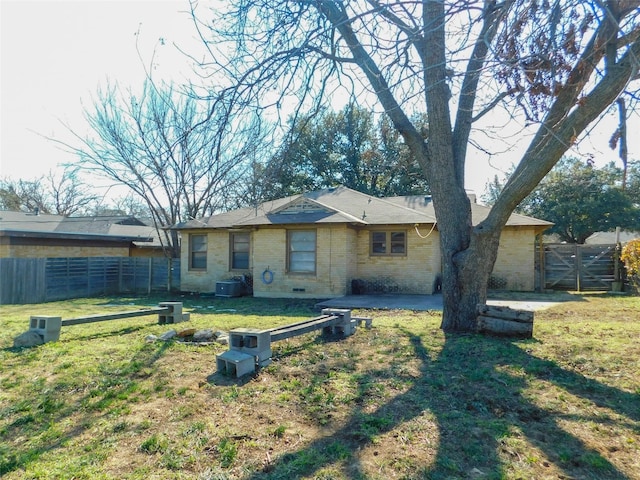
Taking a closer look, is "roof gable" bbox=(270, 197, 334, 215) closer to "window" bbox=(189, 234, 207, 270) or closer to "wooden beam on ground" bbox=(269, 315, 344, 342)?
"window" bbox=(189, 234, 207, 270)

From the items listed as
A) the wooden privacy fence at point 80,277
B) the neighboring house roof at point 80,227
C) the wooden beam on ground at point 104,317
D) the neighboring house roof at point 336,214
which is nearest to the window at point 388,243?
the neighboring house roof at point 336,214

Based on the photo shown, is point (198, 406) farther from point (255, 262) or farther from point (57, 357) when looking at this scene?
point (255, 262)

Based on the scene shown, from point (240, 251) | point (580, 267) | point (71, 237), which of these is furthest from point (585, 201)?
point (71, 237)

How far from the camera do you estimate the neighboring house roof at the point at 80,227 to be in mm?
19016

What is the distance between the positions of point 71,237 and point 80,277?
2.18 m

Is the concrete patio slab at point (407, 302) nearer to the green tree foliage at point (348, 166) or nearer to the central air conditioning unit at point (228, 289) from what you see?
the central air conditioning unit at point (228, 289)

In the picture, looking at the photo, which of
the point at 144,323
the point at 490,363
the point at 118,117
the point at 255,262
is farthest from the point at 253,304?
the point at 118,117

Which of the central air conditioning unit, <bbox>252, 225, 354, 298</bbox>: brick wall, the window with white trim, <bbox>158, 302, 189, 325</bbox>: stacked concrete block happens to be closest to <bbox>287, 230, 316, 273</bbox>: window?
<bbox>252, 225, 354, 298</bbox>: brick wall

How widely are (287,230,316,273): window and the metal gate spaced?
9221 mm

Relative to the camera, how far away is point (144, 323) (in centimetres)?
837

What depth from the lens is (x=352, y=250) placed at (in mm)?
14859

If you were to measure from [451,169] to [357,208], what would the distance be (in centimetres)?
940

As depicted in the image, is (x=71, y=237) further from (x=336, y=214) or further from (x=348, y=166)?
(x=348, y=166)

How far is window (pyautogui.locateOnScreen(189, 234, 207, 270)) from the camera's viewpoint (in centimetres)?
1785
